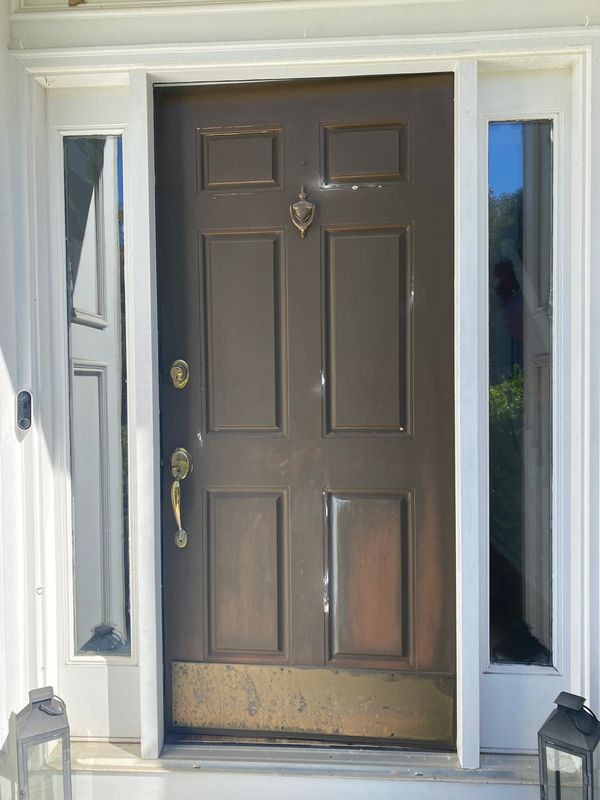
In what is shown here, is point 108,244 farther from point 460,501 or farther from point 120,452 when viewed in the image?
point 460,501

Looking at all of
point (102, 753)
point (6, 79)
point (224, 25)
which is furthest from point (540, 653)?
point (6, 79)

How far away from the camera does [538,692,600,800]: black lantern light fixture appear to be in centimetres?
146

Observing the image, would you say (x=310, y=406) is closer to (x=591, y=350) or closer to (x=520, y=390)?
(x=520, y=390)

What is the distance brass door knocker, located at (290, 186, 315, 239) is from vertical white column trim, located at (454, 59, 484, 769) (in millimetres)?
435

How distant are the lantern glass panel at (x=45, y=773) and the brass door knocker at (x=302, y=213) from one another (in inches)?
66.6

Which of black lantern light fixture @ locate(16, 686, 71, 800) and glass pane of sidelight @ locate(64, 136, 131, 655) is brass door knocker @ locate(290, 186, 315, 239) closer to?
glass pane of sidelight @ locate(64, 136, 131, 655)

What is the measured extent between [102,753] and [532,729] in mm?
1337

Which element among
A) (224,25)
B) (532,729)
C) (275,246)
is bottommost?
(532,729)

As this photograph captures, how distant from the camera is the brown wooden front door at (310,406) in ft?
5.90

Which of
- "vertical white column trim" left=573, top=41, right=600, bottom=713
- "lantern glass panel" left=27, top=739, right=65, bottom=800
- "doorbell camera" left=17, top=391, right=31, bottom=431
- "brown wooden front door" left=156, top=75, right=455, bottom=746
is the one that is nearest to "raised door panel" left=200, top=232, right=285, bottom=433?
"brown wooden front door" left=156, top=75, right=455, bottom=746

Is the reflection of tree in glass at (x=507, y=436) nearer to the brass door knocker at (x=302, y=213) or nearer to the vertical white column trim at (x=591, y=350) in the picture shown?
the vertical white column trim at (x=591, y=350)

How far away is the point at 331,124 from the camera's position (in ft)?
5.91

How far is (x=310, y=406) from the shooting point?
6.03 feet

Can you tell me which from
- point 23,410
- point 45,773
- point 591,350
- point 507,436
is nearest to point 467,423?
point 507,436
